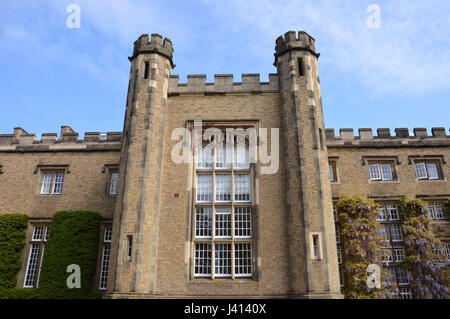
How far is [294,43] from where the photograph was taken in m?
14.6

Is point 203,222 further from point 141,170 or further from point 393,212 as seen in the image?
point 393,212

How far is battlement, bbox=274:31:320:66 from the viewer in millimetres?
14469

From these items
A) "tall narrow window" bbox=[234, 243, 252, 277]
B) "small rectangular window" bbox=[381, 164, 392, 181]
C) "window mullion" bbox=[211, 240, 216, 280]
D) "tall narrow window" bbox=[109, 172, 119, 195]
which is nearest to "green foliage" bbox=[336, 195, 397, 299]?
"small rectangular window" bbox=[381, 164, 392, 181]

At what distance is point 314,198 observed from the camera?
1207cm

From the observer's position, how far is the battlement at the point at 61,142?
18422mm

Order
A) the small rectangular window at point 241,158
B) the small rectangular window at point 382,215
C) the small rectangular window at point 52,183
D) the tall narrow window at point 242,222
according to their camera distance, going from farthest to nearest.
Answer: the small rectangular window at point 52,183 → the small rectangular window at point 382,215 → the small rectangular window at point 241,158 → the tall narrow window at point 242,222

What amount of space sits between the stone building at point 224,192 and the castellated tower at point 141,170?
4 centimetres

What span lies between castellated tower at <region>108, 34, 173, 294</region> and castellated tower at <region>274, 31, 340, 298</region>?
5027mm

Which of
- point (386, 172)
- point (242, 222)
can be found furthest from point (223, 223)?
point (386, 172)

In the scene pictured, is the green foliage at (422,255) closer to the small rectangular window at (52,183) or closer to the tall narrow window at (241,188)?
the tall narrow window at (241,188)

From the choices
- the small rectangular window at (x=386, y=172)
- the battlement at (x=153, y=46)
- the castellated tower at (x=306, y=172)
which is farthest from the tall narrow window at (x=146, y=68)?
the small rectangular window at (x=386, y=172)

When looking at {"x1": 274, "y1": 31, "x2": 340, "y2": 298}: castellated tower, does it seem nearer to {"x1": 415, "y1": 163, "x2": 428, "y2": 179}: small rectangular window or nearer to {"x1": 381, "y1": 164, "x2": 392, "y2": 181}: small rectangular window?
{"x1": 381, "y1": 164, "x2": 392, "y2": 181}: small rectangular window

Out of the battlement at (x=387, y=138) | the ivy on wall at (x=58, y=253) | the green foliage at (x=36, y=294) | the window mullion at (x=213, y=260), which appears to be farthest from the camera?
the battlement at (x=387, y=138)

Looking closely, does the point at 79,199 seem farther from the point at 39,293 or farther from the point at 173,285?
the point at 173,285
